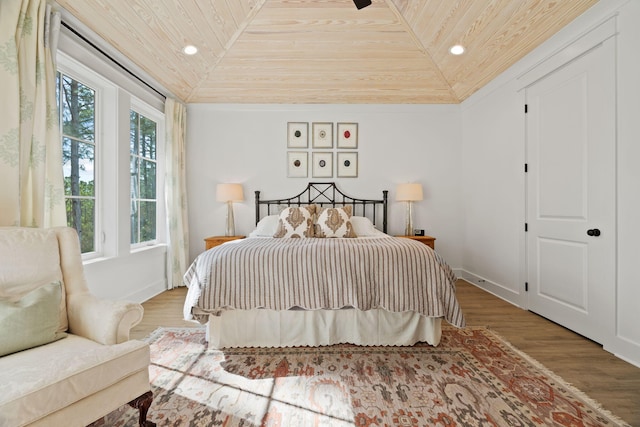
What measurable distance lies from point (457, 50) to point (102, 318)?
3.87 metres

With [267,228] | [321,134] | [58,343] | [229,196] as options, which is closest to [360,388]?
[58,343]

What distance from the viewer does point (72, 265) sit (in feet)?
5.58

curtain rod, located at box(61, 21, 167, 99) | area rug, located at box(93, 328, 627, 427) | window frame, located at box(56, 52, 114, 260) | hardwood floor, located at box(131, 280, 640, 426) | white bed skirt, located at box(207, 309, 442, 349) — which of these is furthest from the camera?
window frame, located at box(56, 52, 114, 260)

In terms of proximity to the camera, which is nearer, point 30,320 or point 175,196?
point 30,320

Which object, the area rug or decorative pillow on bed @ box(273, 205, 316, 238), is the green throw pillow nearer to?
the area rug

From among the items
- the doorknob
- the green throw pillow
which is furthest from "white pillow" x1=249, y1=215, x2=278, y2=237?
the doorknob

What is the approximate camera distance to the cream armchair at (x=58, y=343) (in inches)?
43.0

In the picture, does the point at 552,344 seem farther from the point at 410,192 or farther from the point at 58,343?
the point at 58,343

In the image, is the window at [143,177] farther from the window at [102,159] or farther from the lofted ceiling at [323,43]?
the lofted ceiling at [323,43]

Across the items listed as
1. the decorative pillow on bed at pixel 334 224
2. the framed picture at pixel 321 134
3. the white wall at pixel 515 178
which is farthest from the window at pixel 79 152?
the white wall at pixel 515 178

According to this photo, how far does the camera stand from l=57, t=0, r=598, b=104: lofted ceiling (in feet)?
8.74

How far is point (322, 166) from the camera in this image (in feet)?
14.6

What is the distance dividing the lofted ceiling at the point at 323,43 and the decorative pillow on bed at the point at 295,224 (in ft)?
5.54

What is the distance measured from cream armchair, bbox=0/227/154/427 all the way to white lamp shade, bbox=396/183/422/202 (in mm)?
3419
